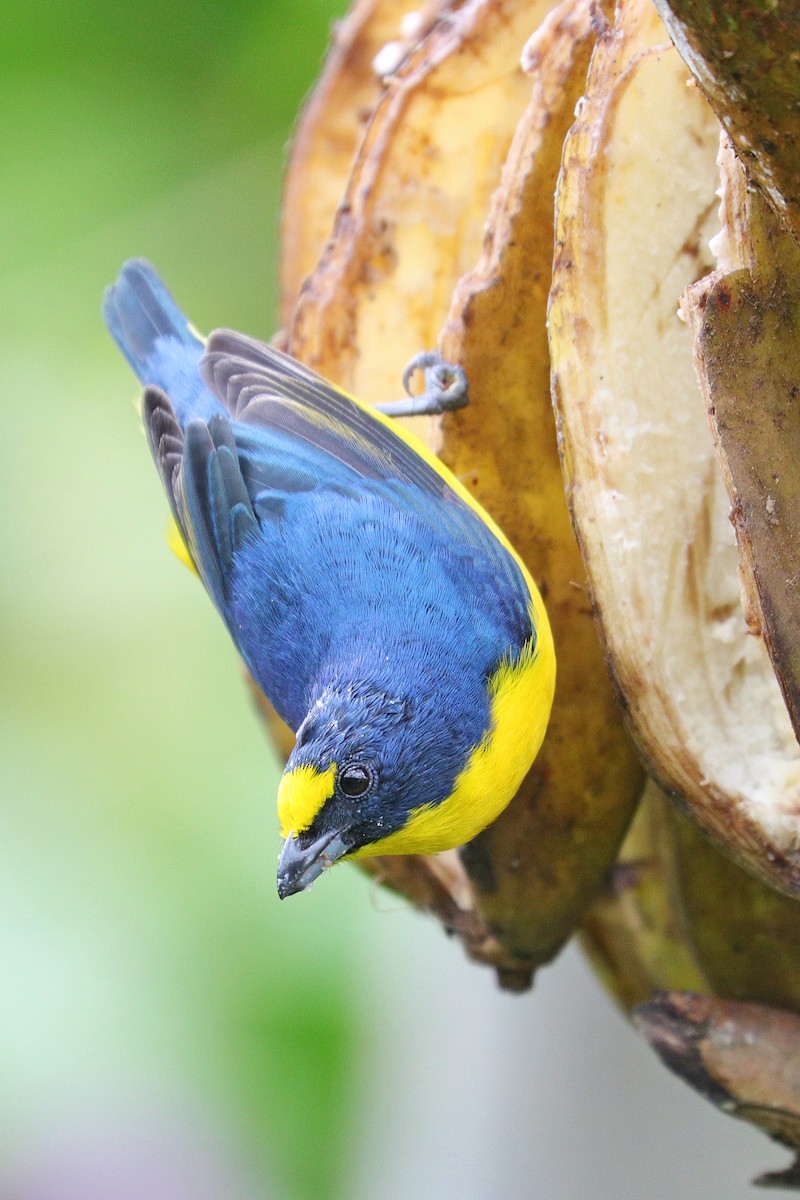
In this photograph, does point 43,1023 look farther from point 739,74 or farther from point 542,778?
point 739,74

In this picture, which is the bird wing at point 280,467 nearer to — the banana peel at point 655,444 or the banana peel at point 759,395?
the banana peel at point 655,444

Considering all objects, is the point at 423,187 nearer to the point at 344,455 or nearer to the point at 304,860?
the point at 344,455

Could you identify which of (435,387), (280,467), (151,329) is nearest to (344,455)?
(280,467)

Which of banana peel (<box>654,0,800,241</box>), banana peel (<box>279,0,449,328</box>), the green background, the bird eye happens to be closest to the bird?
the bird eye

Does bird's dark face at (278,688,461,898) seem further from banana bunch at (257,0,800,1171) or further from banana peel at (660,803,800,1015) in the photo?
banana peel at (660,803,800,1015)

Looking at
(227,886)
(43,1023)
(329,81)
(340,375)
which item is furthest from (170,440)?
(43,1023)

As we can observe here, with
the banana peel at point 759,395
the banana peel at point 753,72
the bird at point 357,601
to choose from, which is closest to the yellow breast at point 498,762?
the bird at point 357,601

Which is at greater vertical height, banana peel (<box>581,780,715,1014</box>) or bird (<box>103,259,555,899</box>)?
bird (<box>103,259,555,899</box>)
